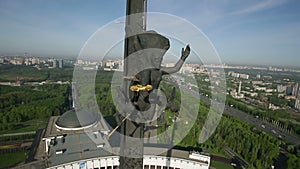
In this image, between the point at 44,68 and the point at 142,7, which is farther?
the point at 44,68

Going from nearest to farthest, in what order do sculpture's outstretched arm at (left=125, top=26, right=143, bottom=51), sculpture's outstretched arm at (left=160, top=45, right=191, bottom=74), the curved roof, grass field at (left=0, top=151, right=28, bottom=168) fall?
sculpture's outstretched arm at (left=125, top=26, right=143, bottom=51) < sculpture's outstretched arm at (left=160, top=45, right=191, bottom=74) < grass field at (left=0, top=151, right=28, bottom=168) < the curved roof

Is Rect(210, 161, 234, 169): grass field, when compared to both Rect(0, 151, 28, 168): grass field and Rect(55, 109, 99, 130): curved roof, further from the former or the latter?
Rect(0, 151, 28, 168): grass field

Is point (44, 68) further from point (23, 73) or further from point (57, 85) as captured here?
point (57, 85)

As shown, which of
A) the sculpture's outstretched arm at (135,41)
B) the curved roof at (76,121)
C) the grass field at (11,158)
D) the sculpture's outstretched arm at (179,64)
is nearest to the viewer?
the sculpture's outstretched arm at (135,41)

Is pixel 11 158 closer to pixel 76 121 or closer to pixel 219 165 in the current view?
pixel 76 121

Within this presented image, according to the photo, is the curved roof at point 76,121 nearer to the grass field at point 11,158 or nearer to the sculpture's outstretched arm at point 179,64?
the grass field at point 11,158

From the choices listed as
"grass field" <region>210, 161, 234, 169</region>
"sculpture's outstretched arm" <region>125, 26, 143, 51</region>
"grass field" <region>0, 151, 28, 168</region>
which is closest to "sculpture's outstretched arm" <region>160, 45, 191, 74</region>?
"sculpture's outstretched arm" <region>125, 26, 143, 51</region>

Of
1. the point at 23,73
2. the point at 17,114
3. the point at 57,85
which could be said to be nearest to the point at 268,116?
the point at 17,114

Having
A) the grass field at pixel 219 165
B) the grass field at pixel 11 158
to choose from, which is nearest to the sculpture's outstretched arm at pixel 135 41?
the grass field at pixel 219 165
